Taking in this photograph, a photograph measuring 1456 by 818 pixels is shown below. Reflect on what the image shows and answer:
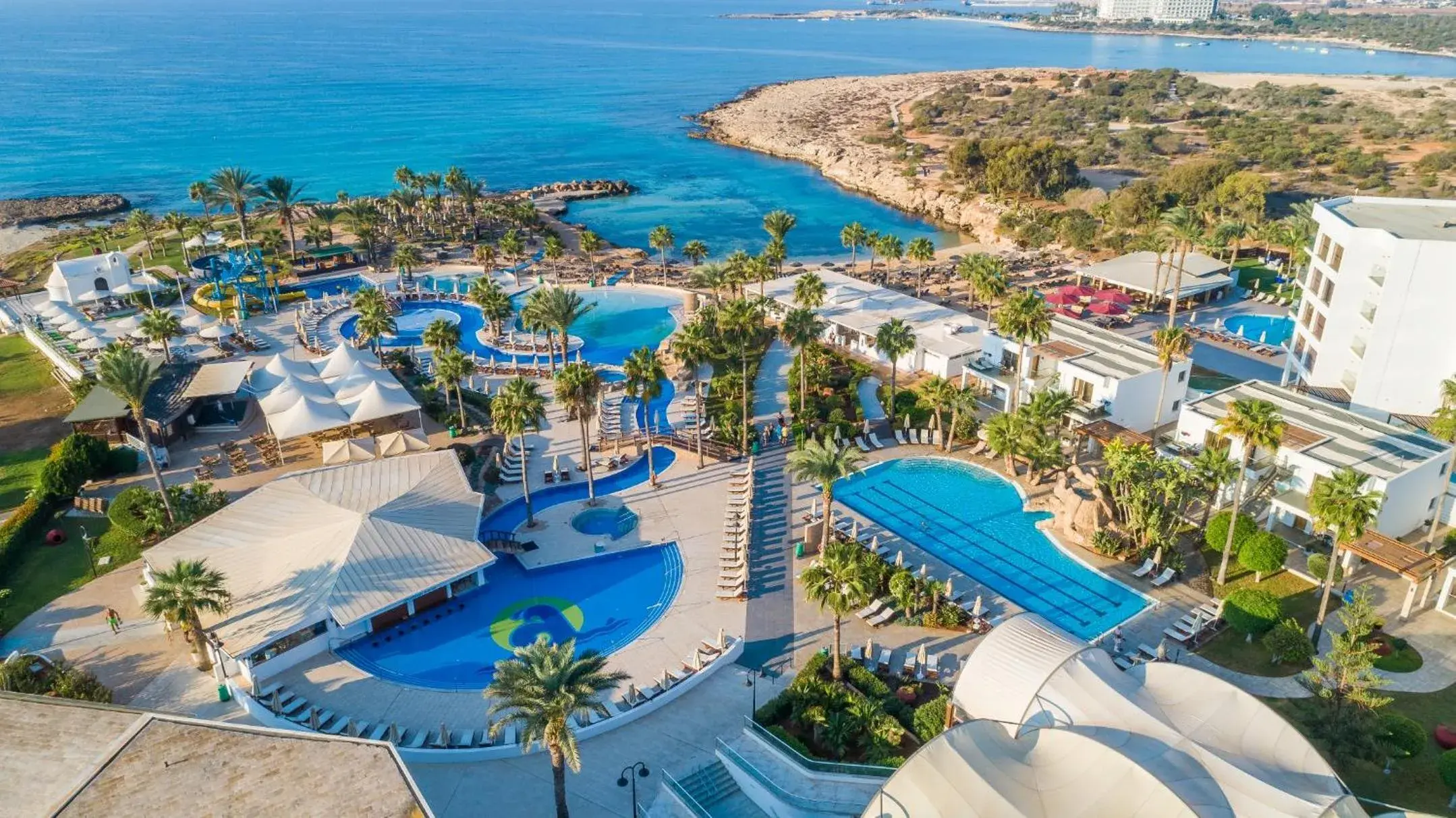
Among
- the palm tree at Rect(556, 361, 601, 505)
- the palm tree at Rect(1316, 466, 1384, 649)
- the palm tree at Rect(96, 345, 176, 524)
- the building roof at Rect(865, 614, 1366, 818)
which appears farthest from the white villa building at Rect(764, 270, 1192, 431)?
the palm tree at Rect(96, 345, 176, 524)

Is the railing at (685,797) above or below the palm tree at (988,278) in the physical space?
below

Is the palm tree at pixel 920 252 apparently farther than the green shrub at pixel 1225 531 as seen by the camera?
Yes

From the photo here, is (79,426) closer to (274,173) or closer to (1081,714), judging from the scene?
(1081,714)

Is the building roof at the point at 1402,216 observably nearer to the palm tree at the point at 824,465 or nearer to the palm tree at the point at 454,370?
the palm tree at the point at 824,465

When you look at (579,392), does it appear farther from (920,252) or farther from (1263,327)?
(1263,327)

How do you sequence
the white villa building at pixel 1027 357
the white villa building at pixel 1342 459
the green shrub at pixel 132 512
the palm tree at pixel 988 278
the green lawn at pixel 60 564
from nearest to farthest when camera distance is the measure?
the green lawn at pixel 60 564, the white villa building at pixel 1342 459, the green shrub at pixel 132 512, the white villa building at pixel 1027 357, the palm tree at pixel 988 278

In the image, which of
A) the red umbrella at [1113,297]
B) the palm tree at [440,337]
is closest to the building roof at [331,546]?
the palm tree at [440,337]

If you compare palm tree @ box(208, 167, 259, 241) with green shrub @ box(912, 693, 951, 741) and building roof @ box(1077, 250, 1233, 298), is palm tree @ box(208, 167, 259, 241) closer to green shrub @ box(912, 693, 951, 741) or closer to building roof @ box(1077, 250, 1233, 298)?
building roof @ box(1077, 250, 1233, 298)
